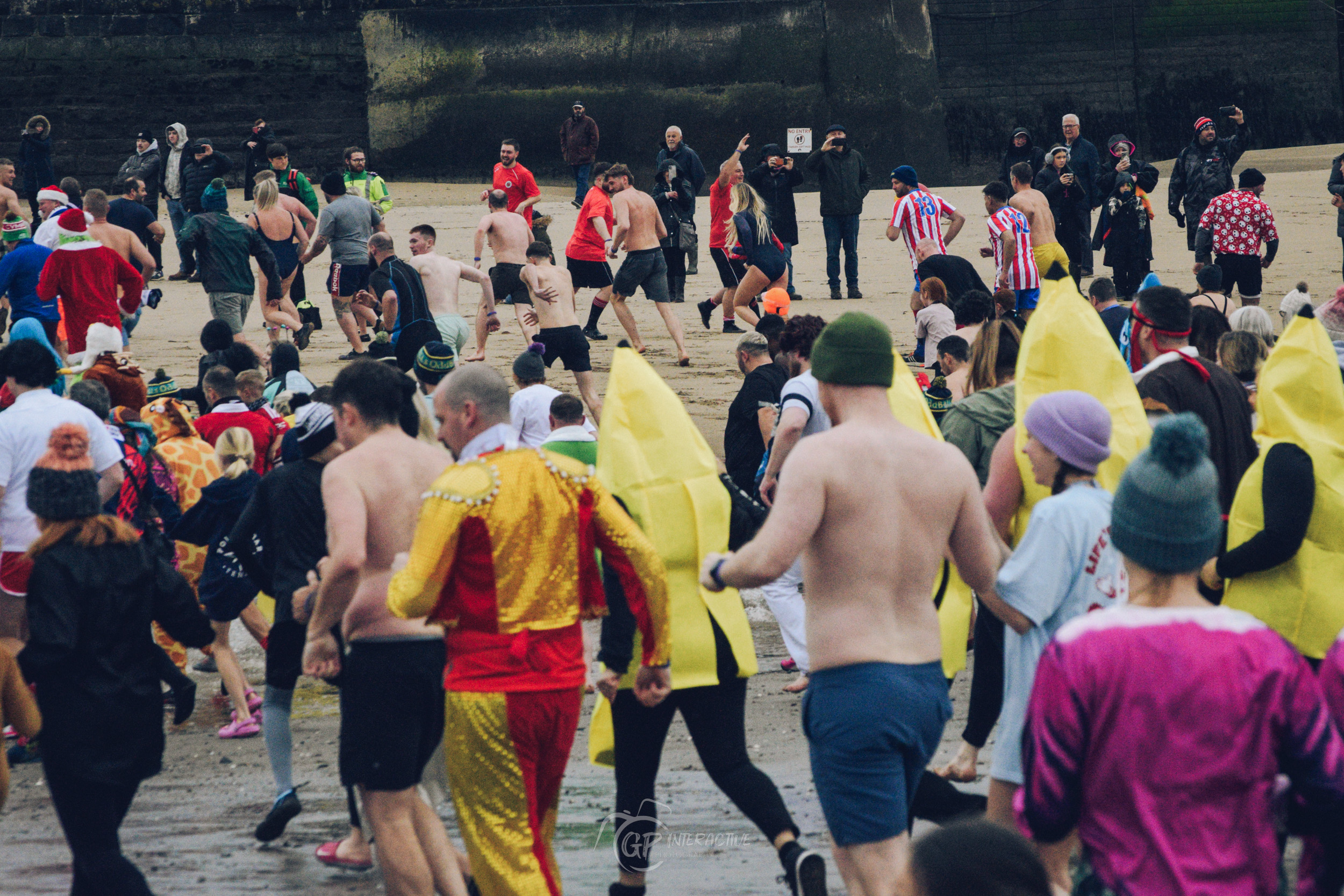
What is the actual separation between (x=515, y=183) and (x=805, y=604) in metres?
13.6

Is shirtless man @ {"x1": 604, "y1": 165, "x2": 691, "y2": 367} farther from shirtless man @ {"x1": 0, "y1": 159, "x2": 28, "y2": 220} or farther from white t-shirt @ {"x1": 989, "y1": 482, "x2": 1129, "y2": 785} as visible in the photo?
white t-shirt @ {"x1": 989, "y1": 482, "x2": 1129, "y2": 785}

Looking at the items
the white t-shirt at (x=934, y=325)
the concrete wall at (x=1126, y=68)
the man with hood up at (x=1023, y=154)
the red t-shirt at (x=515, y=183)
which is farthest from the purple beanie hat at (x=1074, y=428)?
the concrete wall at (x=1126, y=68)

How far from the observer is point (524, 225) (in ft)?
43.6

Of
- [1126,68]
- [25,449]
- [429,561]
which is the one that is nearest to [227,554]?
[25,449]

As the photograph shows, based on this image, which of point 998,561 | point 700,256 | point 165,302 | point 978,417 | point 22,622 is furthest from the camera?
point 700,256

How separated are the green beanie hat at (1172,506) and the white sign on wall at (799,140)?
2032 cm

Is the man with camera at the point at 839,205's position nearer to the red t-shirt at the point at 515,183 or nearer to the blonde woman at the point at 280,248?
the red t-shirt at the point at 515,183

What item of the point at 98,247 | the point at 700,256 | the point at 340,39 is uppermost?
the point at 340,39

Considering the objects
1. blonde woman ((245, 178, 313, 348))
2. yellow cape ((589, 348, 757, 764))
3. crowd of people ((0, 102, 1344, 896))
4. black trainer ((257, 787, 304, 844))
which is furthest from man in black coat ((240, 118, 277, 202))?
yellow cape ((589, 348, 757, 764))

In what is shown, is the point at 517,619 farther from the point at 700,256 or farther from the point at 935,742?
the point at 700,256

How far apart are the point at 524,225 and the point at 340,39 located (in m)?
12.8

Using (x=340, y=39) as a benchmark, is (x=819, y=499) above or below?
below

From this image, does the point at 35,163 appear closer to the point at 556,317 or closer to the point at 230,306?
the point at 230,306

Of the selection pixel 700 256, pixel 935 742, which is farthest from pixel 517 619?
pixel 700 256
